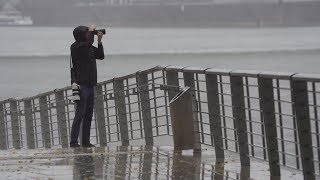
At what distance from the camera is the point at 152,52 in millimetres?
96500

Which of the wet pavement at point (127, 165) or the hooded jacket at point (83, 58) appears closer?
the wet pavement at point (127, 165)

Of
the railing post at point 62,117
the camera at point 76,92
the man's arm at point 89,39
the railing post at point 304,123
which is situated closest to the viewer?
the railing post at point 304,123

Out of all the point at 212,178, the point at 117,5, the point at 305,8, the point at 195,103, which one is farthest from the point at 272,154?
the point at 117,5

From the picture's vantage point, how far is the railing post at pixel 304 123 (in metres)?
8.04

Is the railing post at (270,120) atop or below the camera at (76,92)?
below

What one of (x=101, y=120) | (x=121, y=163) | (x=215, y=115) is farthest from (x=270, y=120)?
(x=101, y=120)

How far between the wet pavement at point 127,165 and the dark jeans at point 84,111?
0.80 meters

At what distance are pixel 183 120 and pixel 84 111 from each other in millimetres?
1657

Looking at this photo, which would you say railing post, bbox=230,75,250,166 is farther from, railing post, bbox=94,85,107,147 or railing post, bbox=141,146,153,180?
railing post, bbox=94,85,107,147

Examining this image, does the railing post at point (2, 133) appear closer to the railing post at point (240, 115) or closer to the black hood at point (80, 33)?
the black hood at point (80, 33)

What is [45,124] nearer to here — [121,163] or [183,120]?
[183,120]

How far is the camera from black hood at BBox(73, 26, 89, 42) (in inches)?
449

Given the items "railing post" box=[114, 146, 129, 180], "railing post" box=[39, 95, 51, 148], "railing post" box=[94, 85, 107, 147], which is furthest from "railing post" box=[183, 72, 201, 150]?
"railing post" box=[39, 95, 51, 148]

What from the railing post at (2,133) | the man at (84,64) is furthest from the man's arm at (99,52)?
A: the railing post at (2,133)
